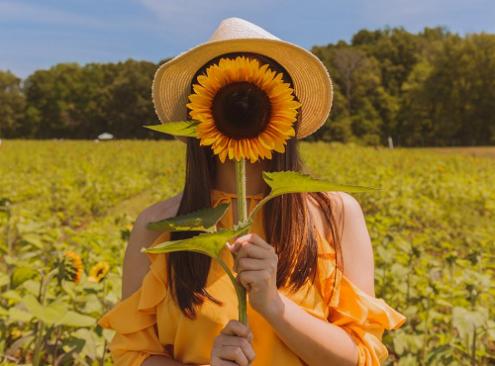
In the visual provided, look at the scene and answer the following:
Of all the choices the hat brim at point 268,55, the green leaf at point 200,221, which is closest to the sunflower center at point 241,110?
the green leaf at point 200,221

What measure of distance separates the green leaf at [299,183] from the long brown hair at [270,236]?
41 cm

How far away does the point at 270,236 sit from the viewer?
1.19m

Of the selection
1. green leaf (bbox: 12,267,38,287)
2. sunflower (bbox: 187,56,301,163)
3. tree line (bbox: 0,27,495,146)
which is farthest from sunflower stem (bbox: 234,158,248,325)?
tree line (bbox: 0,27,495,146)

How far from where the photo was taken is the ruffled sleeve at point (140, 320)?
118 cm

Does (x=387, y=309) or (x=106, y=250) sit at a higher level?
(x=387, y=309)

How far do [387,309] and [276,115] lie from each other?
64cm

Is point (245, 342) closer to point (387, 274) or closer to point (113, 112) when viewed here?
point (387, 274)

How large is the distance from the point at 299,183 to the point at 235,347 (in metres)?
0.29

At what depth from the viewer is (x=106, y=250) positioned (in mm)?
2924

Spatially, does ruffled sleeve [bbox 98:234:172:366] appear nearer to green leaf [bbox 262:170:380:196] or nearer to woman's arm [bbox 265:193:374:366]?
woman's arm [bbox 265:193:374:366]

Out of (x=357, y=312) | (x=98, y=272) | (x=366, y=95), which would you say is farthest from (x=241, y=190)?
(x=366, y=95)

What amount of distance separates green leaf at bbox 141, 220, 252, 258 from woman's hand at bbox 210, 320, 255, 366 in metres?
0.16

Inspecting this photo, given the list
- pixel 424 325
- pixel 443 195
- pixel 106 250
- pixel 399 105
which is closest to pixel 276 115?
pixel 424 325

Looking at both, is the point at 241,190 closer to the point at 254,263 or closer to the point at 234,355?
the point at 254,263
